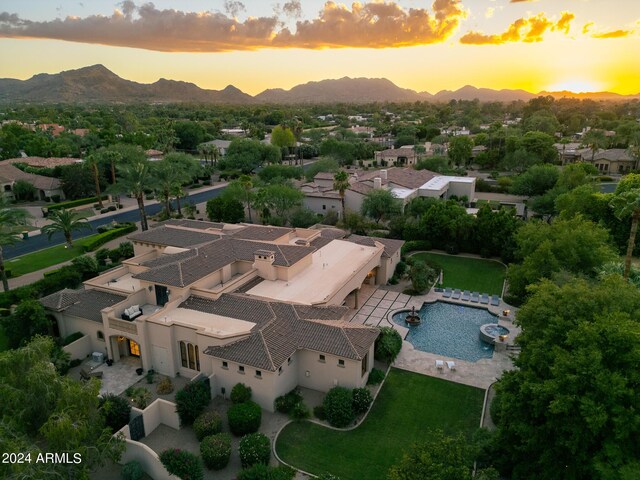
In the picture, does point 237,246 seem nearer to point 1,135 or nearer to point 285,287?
point 285,287

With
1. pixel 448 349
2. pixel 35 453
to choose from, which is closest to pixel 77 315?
pixel 35 453

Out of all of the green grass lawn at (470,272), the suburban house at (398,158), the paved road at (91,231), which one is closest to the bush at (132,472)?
the green grass lawn at (470,272)

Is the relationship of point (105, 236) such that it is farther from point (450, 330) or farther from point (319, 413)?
point (450, 330)

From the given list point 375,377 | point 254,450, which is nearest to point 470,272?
point 375,377

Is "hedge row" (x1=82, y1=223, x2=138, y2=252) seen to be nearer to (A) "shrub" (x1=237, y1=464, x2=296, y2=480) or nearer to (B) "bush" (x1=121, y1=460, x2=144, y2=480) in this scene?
(B) "bush" (x1=121, y1=460, x2=144, y2=480)

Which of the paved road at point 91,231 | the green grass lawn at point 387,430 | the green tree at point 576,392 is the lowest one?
the paved road at point 91,231

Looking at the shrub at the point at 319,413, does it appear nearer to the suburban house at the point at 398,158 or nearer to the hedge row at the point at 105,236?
the hedge row at the point at 105,236

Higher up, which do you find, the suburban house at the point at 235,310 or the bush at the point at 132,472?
the suburban house at the point at 235,310
